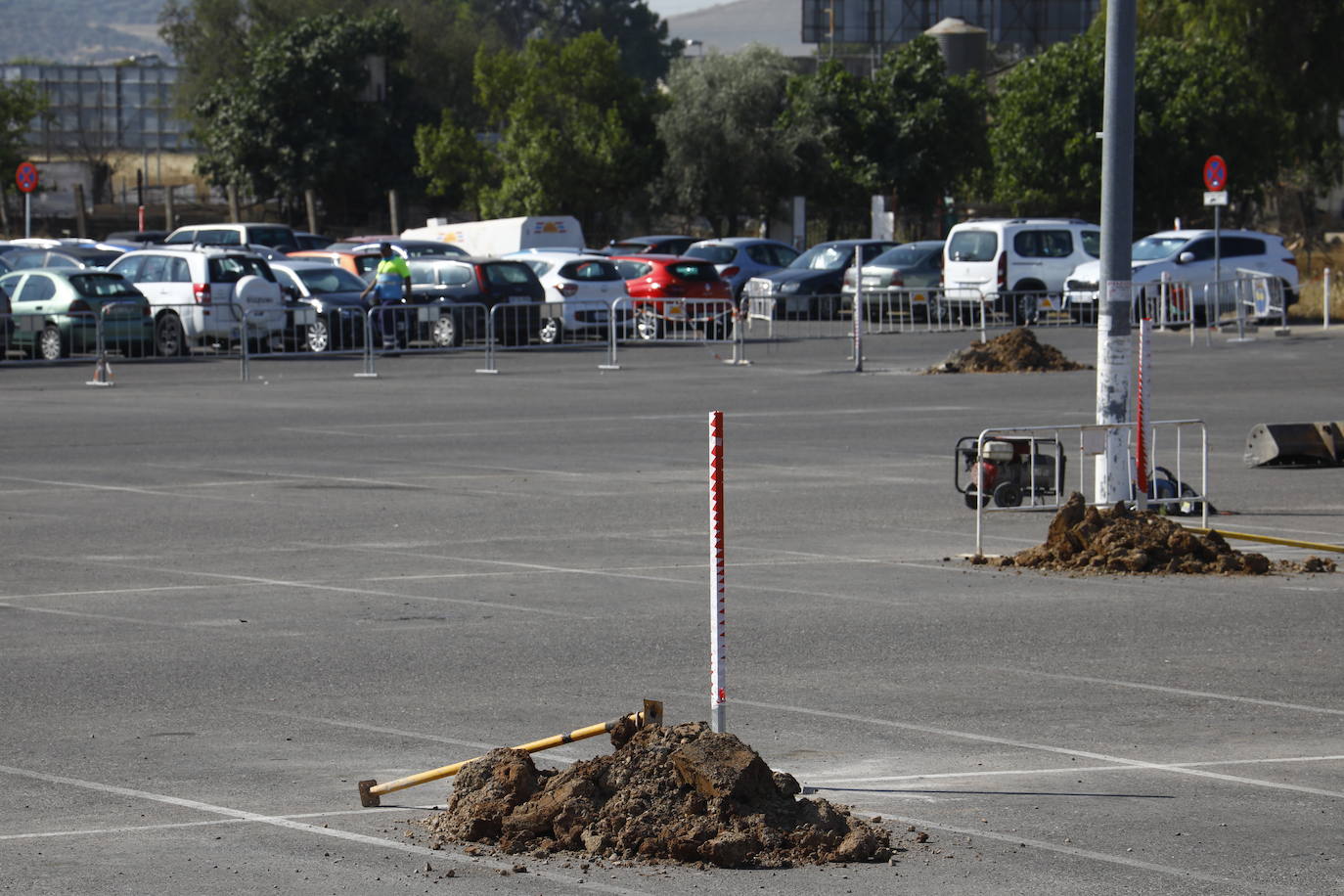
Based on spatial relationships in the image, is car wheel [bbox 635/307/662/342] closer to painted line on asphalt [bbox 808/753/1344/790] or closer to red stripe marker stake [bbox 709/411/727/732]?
painted line on asphalt [bbox 808/753/1344/790]

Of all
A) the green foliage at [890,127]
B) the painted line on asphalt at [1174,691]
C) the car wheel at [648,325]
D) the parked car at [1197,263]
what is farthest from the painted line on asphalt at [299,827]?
the green foliage at [890,127]

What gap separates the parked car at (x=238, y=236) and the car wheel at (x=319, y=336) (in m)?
14.3

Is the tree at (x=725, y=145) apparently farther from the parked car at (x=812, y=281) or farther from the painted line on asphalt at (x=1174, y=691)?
the painted line on asphalt at (x=1174, y=691)

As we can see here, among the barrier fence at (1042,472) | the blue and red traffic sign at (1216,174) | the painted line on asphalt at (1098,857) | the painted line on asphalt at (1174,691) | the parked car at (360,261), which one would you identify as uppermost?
the blue and red traffic sign at (1216,174)

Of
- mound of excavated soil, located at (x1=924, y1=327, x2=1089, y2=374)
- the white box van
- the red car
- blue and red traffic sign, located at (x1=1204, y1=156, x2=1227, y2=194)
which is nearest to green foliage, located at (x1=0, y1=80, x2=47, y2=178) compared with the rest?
the white box van

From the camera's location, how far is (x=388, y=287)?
3091cm

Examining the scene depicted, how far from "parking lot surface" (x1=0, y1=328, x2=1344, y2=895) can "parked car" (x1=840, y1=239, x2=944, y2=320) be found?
17976 mm

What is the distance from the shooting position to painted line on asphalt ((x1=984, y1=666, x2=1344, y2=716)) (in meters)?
8.07

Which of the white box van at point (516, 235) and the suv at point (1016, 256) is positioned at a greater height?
the white box van at point (516, 235)

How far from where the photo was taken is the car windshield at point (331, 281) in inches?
Answer: 1268

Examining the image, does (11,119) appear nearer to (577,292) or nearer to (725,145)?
(725,145)

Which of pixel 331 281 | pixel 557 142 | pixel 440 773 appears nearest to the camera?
pixel 440 773

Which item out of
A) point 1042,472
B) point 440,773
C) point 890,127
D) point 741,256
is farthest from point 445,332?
point 440,773

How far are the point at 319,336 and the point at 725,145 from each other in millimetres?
24534
